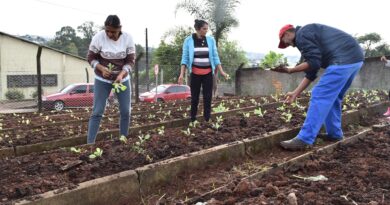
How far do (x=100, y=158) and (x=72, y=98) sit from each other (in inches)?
614

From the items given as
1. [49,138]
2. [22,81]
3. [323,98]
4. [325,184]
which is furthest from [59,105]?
[325,184]

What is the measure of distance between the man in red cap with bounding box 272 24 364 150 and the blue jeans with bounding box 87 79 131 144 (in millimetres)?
1920

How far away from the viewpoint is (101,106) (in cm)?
506

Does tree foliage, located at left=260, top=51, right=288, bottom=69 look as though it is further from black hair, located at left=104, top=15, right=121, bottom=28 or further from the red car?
the red car

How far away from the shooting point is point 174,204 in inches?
121

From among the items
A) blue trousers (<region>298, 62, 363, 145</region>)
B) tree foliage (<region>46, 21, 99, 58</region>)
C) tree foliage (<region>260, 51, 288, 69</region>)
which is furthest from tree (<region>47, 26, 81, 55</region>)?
blue trousers (<region>298, 62, 363, 145</region>)

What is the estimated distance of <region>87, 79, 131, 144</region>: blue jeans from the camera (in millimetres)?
5027

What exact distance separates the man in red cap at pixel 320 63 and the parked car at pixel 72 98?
14.2m

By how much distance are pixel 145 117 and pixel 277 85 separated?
1413cm

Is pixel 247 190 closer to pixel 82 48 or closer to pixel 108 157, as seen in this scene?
pixel 108 157

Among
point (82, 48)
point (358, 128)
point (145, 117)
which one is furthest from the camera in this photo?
point (82, 48)

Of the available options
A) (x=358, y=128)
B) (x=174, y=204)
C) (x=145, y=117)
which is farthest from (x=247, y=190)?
Answer: (x=145, y=117)

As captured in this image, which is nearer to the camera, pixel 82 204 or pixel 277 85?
pixel 82 204

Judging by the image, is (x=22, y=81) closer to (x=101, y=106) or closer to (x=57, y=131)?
(x=57, y=131)
